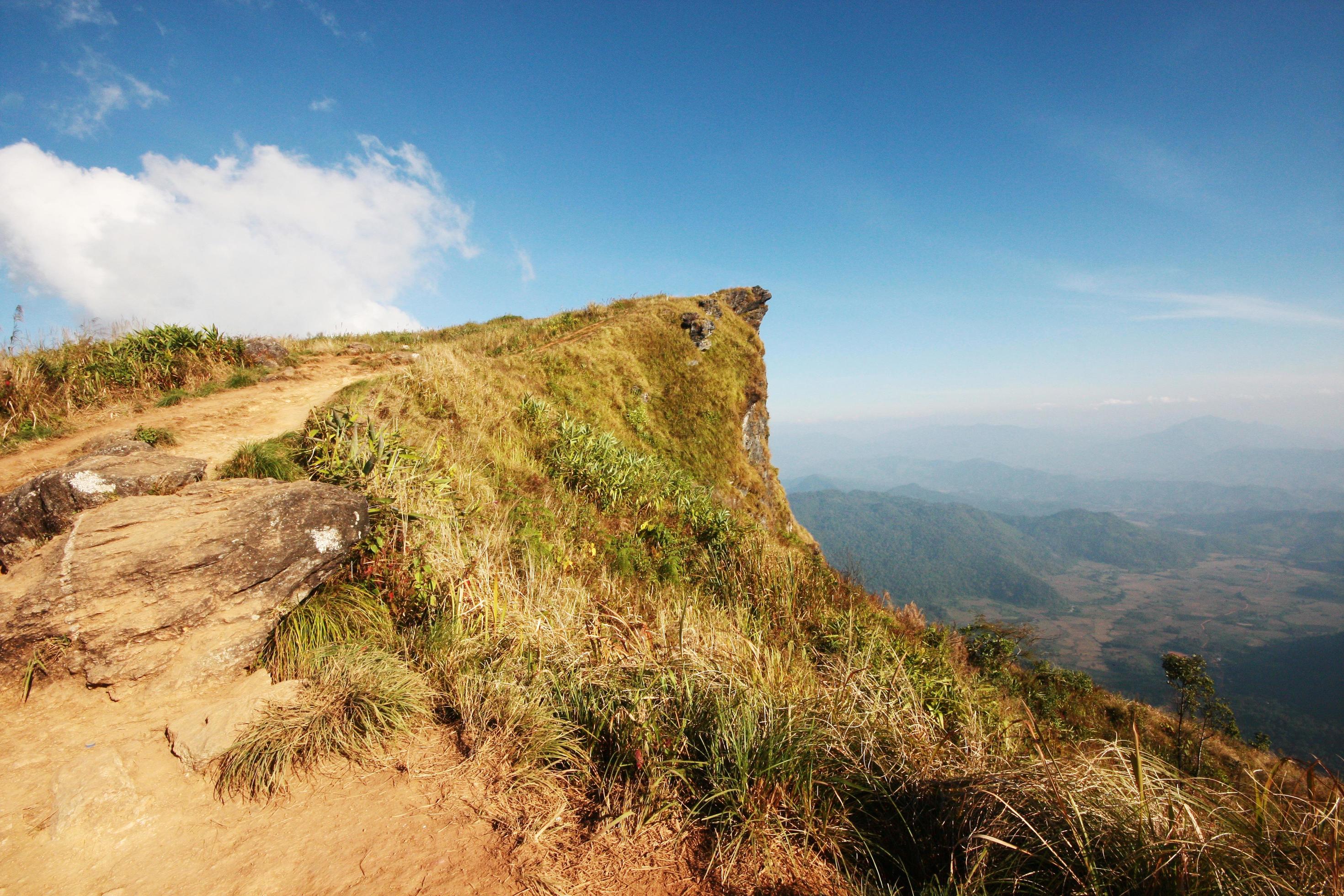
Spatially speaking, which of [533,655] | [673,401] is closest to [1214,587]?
[673,401]

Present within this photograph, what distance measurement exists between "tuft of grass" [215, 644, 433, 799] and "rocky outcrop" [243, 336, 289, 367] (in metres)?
10.9

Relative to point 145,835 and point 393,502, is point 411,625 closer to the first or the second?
point 393,502

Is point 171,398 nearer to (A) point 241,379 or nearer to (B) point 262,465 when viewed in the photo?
(A) point 241,379

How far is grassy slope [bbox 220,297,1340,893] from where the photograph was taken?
8.23 ft

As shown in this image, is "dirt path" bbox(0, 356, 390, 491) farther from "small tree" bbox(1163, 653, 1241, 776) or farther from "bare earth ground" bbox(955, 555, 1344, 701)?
"bare earth ground" bbox(955, 555, 1344, 701)

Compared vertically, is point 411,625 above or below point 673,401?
below

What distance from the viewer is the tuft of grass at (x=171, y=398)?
8852mm

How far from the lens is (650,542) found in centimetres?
928

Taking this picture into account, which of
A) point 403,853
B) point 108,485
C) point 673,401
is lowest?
point 403,853

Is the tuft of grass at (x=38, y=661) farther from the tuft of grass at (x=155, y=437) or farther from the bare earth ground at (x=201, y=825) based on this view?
the tuft of grass at (x=155, y=437)

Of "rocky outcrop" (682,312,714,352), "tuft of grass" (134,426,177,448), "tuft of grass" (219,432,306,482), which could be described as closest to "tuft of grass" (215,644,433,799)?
"tuft of grass" (219,432,306,482)

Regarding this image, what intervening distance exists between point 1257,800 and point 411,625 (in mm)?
5947

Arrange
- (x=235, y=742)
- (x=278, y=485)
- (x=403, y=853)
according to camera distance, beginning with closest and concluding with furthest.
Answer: (x=403, y=853)
(x=235, y=742)
(x=278, y=485)

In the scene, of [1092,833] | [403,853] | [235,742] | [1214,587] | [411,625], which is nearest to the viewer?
[1092,833]
